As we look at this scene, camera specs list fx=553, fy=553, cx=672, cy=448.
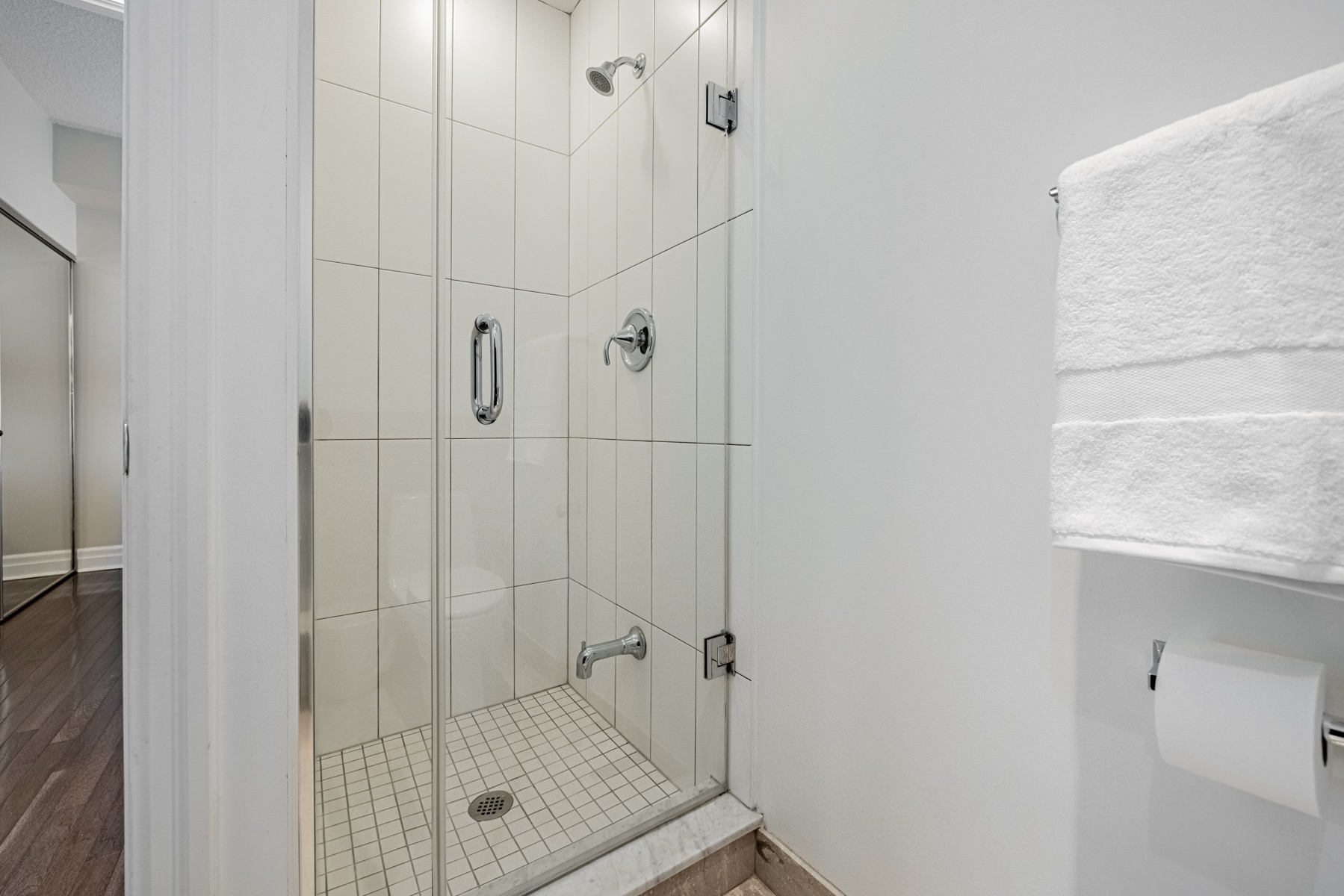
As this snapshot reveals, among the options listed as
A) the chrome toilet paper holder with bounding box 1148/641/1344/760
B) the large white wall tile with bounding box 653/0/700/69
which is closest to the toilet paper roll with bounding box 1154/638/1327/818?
the chrome toilet paper holder with bounding box 1148/641/1344/760

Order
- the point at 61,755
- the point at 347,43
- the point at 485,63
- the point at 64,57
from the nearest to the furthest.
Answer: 1. the point at 347,43
2. the point at 485,63
3. the point at 61,755
4. the point at 64,57

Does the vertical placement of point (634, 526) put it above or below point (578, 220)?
below

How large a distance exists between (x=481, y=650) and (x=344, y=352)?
1.61 feet

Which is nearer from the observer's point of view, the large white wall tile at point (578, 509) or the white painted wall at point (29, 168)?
the large white wall tile at point (578, 509)

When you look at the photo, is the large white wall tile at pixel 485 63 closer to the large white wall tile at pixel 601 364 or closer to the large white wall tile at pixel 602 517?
the large white wall tile at pixel 601 364

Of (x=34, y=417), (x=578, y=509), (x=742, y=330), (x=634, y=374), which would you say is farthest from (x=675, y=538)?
(x=34, y=417)

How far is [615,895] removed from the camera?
2.93 feet

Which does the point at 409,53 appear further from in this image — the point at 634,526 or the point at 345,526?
the point at 634,526

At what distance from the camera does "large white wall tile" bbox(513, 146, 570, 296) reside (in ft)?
2.93

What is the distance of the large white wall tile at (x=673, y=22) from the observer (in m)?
1.09

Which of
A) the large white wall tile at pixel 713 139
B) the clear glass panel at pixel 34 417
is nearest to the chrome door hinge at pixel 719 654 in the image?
the large white wall tile at pixel 713 139

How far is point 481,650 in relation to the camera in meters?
0.88

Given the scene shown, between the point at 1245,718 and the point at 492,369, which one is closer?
the point at 1245,718

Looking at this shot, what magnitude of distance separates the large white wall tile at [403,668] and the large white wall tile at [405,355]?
268 mm
